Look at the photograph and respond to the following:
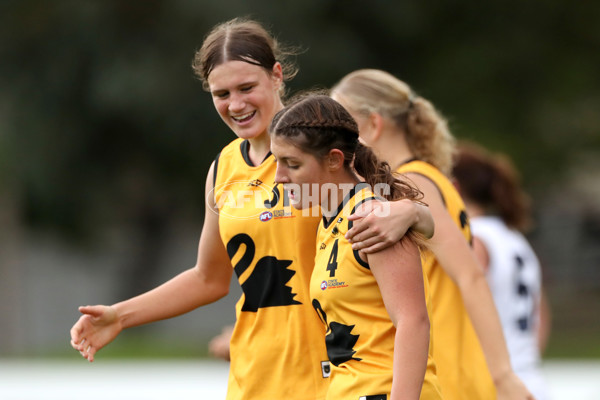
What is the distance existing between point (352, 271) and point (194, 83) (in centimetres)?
1095

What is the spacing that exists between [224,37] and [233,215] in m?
0.59

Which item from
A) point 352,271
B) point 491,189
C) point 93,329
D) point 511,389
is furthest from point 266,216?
point 491,189

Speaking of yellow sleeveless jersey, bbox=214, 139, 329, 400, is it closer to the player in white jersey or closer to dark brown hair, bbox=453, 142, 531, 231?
the player in white jersey

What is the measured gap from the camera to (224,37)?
3072 millimetres

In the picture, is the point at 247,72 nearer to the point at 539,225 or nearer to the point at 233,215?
the point at 233,215

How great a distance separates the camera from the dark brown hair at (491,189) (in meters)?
5.21

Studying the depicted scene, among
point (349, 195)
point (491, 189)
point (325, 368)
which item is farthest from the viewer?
point (491, 189)

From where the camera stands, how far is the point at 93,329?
3.25 metres

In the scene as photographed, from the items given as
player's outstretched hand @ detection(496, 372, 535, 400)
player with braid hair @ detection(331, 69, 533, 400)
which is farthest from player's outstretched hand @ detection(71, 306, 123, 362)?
player's outstretched hand @ detection(496, 372, 535, 400)

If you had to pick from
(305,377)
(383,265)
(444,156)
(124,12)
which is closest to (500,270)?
(444,156)

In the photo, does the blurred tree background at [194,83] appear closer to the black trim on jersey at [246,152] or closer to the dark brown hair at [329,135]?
the black trim on jersey at [246,152]

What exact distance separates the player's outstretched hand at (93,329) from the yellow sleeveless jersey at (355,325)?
899 millimetres

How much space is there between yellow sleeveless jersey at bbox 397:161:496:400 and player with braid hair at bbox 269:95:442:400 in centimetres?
65

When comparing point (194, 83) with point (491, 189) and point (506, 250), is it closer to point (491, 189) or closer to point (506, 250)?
point (491, 189)
